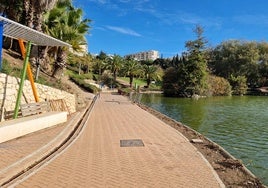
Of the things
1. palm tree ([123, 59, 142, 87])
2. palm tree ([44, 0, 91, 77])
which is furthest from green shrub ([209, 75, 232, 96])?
palm tree ([44, 0, 91, 77])

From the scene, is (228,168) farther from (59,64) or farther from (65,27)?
(59,64)

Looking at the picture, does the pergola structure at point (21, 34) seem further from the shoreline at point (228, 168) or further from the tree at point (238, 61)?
the tree at point (238, 61)

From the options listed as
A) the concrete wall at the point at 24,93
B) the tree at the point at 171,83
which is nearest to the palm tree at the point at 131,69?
the tree at the point at 171,83

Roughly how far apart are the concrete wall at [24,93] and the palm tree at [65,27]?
8269mm

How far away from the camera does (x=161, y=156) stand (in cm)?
902

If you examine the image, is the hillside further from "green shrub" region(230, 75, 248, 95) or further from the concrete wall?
"green shrub" region(230, 75, 248, 95)

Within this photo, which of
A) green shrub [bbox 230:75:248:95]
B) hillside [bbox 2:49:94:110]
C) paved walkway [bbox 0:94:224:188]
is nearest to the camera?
paved walkway [bbox 0:94:224:188]

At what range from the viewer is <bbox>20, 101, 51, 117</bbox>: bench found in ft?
42.3

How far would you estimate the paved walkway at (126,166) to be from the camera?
6.70 meters

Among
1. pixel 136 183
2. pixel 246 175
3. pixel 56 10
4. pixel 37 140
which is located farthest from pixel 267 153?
pixel 56 10

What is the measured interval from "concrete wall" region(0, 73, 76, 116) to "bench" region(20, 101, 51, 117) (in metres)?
0.68

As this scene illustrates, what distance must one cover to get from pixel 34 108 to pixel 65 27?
13621 mm

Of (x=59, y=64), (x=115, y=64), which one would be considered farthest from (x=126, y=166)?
(x=115, y=64)

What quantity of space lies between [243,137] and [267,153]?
3.50m
